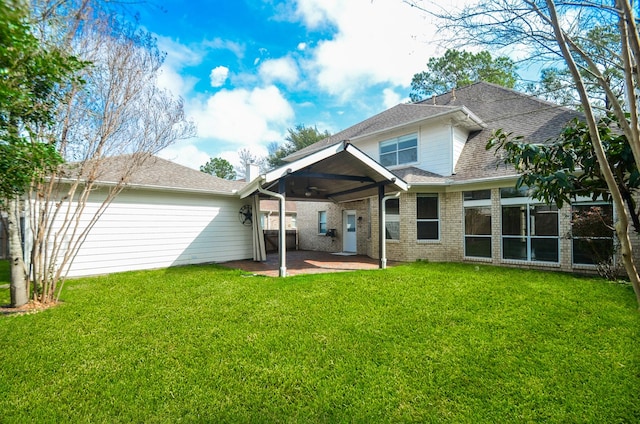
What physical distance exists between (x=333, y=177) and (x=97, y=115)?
5885 millimetres

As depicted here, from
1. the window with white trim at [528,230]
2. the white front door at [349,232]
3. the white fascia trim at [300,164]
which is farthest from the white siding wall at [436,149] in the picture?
the white fascia trim at [300,164]

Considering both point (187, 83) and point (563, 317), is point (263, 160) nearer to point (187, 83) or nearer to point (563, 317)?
point (187, 83)

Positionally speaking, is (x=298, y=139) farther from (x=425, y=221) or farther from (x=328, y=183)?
(x=425, y=221)

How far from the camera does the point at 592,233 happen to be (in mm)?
8078

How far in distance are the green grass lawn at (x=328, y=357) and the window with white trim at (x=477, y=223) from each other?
157 inches

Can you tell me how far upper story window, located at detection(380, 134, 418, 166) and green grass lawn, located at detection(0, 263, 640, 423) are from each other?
7.27m

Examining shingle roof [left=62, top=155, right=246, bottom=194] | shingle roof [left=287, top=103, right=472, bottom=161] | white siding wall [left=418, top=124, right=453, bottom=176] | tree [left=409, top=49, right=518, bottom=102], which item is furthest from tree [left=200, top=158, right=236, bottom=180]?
white siding wall [left=418, top=124, right=453, bottom=176]

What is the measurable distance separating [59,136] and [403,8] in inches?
257

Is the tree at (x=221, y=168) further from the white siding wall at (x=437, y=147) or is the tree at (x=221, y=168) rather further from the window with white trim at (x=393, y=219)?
the window with white trim at (x=393, y=219)

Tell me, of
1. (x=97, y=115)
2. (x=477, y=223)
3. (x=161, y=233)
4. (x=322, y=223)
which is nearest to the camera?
(x=97, y=115)

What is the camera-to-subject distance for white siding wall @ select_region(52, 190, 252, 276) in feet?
29.1

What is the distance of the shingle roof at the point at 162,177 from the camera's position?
9016mm

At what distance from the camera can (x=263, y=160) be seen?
3800 cm

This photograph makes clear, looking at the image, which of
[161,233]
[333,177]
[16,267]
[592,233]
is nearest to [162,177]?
[161,233]
